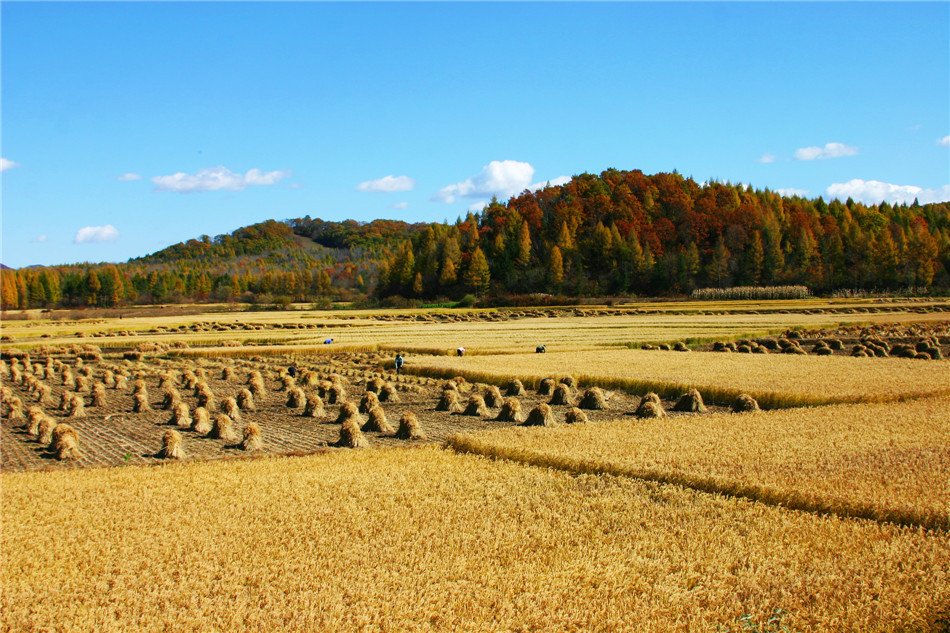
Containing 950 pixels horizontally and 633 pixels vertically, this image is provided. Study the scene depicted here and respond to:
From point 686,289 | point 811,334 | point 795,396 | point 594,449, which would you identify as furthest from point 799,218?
point 594,449

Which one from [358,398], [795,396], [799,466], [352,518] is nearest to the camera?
[352,518]

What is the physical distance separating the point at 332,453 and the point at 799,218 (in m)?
130

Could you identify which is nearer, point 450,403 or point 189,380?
point 450,403

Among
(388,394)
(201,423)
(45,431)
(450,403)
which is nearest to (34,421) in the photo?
(45,431)

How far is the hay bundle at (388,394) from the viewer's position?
24.6 m

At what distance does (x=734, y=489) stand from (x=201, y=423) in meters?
14.3

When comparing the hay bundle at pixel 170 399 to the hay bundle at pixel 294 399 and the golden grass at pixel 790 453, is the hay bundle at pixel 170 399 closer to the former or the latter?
the hay bundle at pixel 294 399

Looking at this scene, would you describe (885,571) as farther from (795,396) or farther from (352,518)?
(795,396)

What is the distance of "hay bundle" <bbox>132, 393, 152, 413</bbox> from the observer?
23.3 m

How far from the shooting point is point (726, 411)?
2042cm

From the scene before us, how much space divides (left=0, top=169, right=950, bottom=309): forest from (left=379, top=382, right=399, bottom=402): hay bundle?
76756 mm

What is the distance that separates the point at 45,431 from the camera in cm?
1858

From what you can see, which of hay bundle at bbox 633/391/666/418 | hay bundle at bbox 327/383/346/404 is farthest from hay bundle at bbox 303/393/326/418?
hay bundle at bbox 633/391/666/418

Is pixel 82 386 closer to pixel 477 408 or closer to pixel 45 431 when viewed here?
pixel 45 431
